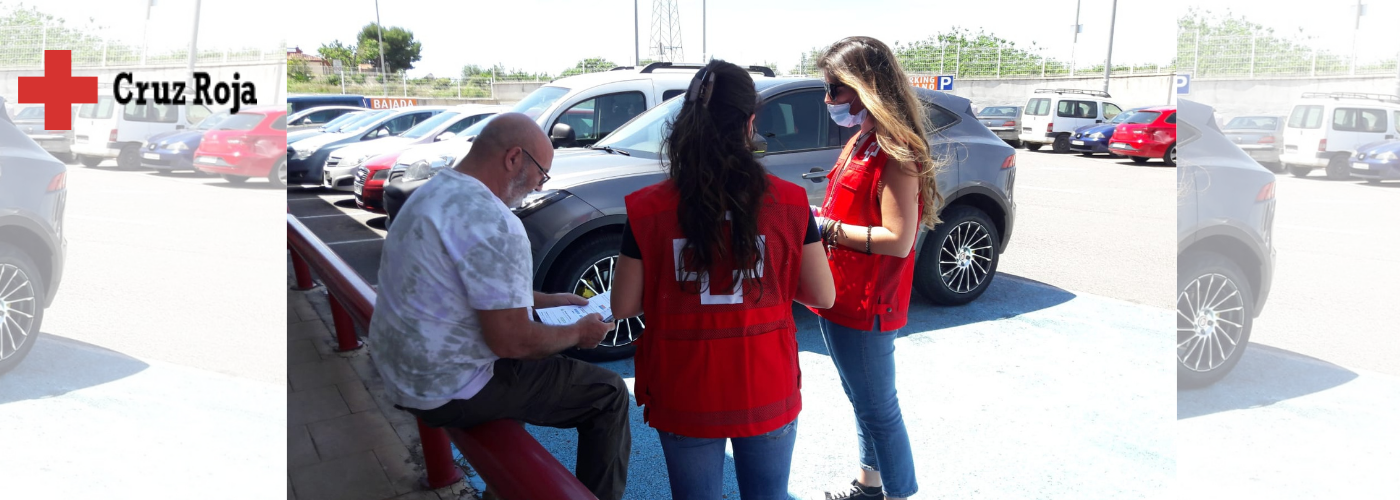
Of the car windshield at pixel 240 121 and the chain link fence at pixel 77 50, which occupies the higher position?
the chain link fence at pixel 77 50

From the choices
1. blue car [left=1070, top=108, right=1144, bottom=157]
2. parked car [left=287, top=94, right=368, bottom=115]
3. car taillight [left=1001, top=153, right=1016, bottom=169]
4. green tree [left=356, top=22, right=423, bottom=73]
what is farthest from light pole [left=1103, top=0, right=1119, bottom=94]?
green tree [left=356, top=22, right=423, bottom=73]

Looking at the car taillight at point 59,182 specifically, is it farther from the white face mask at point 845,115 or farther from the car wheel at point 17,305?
the white face mask at point 845,115

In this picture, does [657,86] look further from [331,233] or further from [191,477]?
[191,477]

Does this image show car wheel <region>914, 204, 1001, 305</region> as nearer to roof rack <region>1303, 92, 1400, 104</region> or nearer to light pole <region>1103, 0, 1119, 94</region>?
roof rack <region>1303, 92, 1400, 104</region>

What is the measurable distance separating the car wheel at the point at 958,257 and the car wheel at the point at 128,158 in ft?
15.5

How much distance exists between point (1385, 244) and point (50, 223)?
95.9 inches

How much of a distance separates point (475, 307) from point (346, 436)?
6.69ft

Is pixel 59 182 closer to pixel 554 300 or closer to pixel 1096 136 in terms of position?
pixel 554 300

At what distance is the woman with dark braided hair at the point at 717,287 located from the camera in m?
2.00

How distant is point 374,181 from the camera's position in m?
9.48

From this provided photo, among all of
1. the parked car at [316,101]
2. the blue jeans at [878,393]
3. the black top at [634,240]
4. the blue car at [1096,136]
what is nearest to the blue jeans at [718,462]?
the black top at [634,240]

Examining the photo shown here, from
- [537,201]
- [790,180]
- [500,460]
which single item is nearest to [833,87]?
[500,460]

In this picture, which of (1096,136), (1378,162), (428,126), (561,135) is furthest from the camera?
(1096,136)

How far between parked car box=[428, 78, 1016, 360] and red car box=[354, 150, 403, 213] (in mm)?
4372
